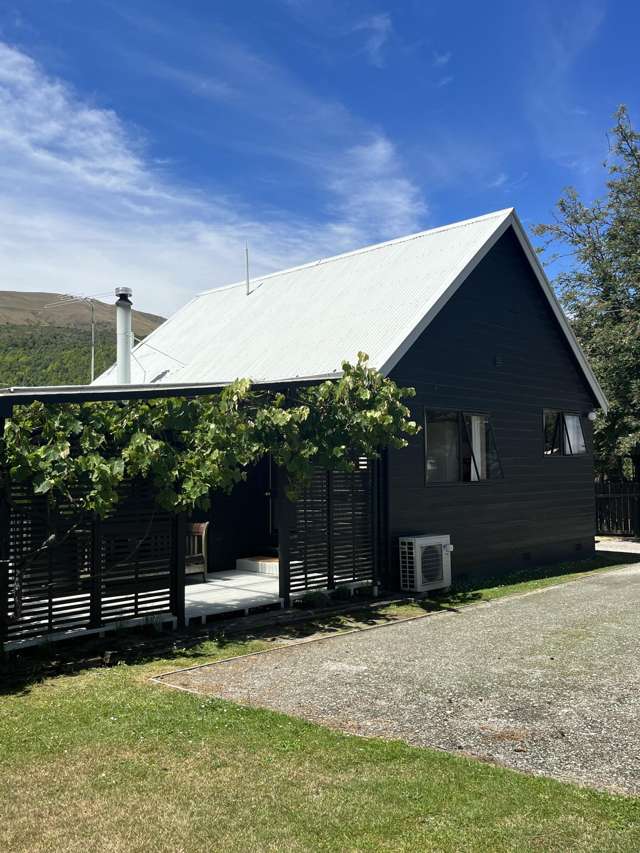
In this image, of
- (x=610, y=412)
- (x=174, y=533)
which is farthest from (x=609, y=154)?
(x=174, y=533)

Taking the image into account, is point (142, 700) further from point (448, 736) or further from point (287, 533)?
point (287, 533)

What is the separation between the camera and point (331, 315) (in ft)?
44.5

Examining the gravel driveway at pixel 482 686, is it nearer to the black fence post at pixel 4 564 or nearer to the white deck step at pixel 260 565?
the black fence post at pixel 4 564

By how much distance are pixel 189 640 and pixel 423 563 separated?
437 centimetres

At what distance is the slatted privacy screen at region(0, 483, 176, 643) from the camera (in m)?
7.50

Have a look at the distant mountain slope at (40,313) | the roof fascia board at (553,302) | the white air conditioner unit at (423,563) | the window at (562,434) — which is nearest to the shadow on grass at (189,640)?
the white air conditioner unit at (423,563)

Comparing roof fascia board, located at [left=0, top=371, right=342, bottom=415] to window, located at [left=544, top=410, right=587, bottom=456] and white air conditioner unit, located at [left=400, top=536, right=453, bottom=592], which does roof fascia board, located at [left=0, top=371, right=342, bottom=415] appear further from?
window, located at [left=544, top=410, right=587, bottom=456]

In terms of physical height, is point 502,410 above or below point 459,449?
above

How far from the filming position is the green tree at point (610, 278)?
21984mm

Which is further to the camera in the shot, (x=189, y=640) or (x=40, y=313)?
(x=40, y=313)

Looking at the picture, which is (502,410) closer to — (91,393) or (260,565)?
(260,565)

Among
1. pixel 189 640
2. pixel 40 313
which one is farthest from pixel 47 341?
pixel 189 640

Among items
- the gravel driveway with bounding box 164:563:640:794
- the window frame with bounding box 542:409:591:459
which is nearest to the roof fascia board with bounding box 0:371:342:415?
the gravel driveway with bounding box 164:563:640:794

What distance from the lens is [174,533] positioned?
8.91 metres
